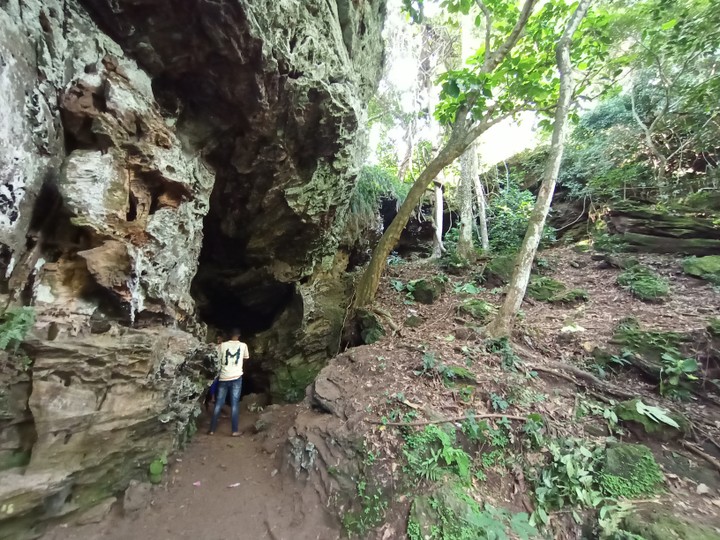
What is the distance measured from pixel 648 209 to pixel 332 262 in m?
8.61

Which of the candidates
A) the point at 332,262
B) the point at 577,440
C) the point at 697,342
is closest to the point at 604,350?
the point at 697,342

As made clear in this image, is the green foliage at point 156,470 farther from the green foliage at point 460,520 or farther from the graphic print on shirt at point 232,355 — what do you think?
the green foliage at point 460,520

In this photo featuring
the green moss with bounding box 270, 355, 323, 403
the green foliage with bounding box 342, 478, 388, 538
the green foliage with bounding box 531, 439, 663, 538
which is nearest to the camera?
the green foliage with bounding box 531, 439, 663, 538

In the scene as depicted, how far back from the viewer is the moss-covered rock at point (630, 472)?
364cm

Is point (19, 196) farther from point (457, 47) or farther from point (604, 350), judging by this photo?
point (457, 47)

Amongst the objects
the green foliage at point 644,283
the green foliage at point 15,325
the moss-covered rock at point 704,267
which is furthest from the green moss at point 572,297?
the green foliage at point 15,325

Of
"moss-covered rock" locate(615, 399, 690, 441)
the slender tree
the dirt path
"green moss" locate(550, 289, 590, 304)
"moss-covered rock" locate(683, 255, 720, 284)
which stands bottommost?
the dirt path

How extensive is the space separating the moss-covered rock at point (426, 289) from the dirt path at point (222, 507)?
4655 millimetres

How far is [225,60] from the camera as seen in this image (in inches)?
199

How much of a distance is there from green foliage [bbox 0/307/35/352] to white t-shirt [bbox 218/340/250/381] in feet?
10.7

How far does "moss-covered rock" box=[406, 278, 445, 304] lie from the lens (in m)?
8.52

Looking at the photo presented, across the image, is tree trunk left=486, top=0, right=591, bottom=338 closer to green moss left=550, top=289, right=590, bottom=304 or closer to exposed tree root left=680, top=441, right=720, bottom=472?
green moss left=550, top=289, right=590, bottom=304

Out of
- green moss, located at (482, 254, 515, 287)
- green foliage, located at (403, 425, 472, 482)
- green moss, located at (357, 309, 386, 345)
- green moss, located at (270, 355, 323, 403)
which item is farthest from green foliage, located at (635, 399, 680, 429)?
green moss, located at (270, 355, 323, 403)

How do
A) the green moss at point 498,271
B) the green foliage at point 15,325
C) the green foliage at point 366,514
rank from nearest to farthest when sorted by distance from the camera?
the green foliage at point 15,325 < the green foliage at point 366,514 < the green moss at point 498,271
